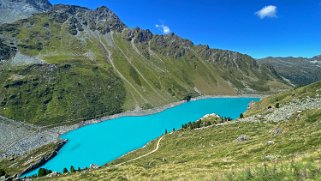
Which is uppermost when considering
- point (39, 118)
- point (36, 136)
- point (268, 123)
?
point (39, 118)

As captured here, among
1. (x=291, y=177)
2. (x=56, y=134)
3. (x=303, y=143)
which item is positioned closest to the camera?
(x=291, y=177)

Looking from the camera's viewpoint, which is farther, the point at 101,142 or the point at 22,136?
the point at 22,136

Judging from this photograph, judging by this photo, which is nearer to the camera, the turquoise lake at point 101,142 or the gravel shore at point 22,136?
the turquoise lake at point 101,142

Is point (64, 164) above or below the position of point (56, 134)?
below

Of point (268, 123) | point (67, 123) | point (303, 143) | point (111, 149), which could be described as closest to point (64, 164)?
point (111, 149)

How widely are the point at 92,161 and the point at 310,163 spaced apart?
116 metres

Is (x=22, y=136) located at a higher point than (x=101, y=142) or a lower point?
higher

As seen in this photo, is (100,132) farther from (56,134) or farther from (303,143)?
(303,143)

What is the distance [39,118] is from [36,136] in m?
32.9

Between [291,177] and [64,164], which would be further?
[64,164]

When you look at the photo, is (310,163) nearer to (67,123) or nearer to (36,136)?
(36,136)

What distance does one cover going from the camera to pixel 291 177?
17.6 m

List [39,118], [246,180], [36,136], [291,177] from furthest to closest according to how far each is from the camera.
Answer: [39,118] < [36,136] < [246,180] < [291,177]

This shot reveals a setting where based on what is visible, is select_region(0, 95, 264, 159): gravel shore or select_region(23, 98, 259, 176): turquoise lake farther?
select_region(0, 95, 264, 159): gravel shore
